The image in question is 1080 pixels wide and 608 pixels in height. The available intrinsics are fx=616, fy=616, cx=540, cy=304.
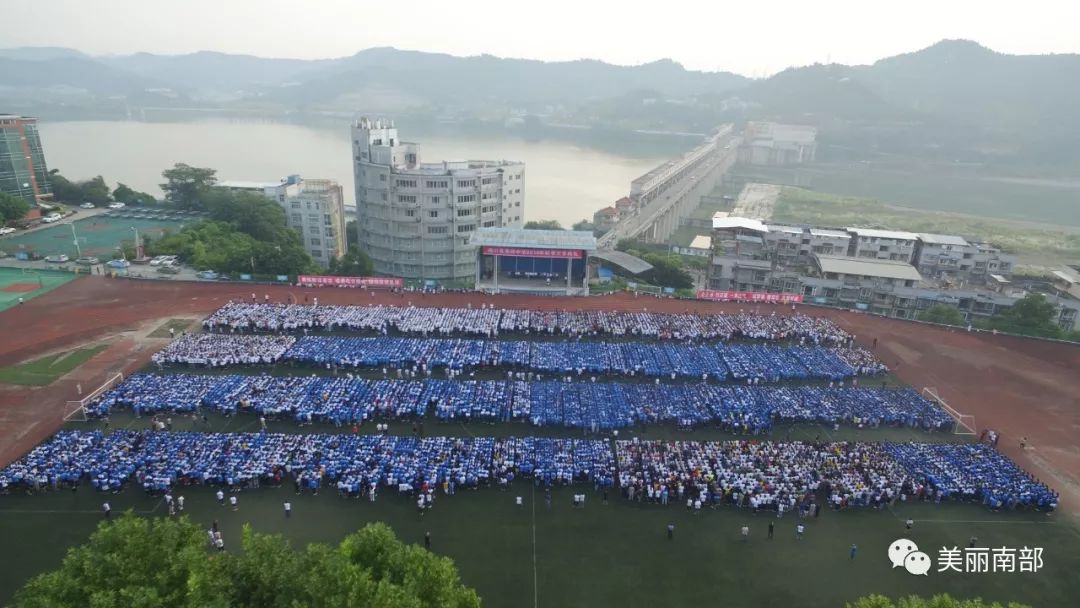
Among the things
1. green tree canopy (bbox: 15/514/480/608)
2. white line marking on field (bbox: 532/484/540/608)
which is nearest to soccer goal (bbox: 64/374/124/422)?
green tree canopy (bbox: 15/514/480/608)

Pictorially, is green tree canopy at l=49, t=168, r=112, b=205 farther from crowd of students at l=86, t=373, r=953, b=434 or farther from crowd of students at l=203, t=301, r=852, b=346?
crowd of students at l=86, t=373, r=953, b=434

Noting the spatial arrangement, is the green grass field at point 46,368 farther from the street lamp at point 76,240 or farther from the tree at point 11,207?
the tree at point 11,207

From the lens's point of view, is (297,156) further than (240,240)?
Yes

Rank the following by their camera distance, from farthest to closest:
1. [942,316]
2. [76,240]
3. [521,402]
Answer: [76,240] < [942,316] < [521,402]

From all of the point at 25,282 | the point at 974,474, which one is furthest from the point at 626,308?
the point at 25,282

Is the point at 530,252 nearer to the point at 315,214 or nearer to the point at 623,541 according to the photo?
the point at 623,541

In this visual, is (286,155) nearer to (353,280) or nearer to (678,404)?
(353,280)
